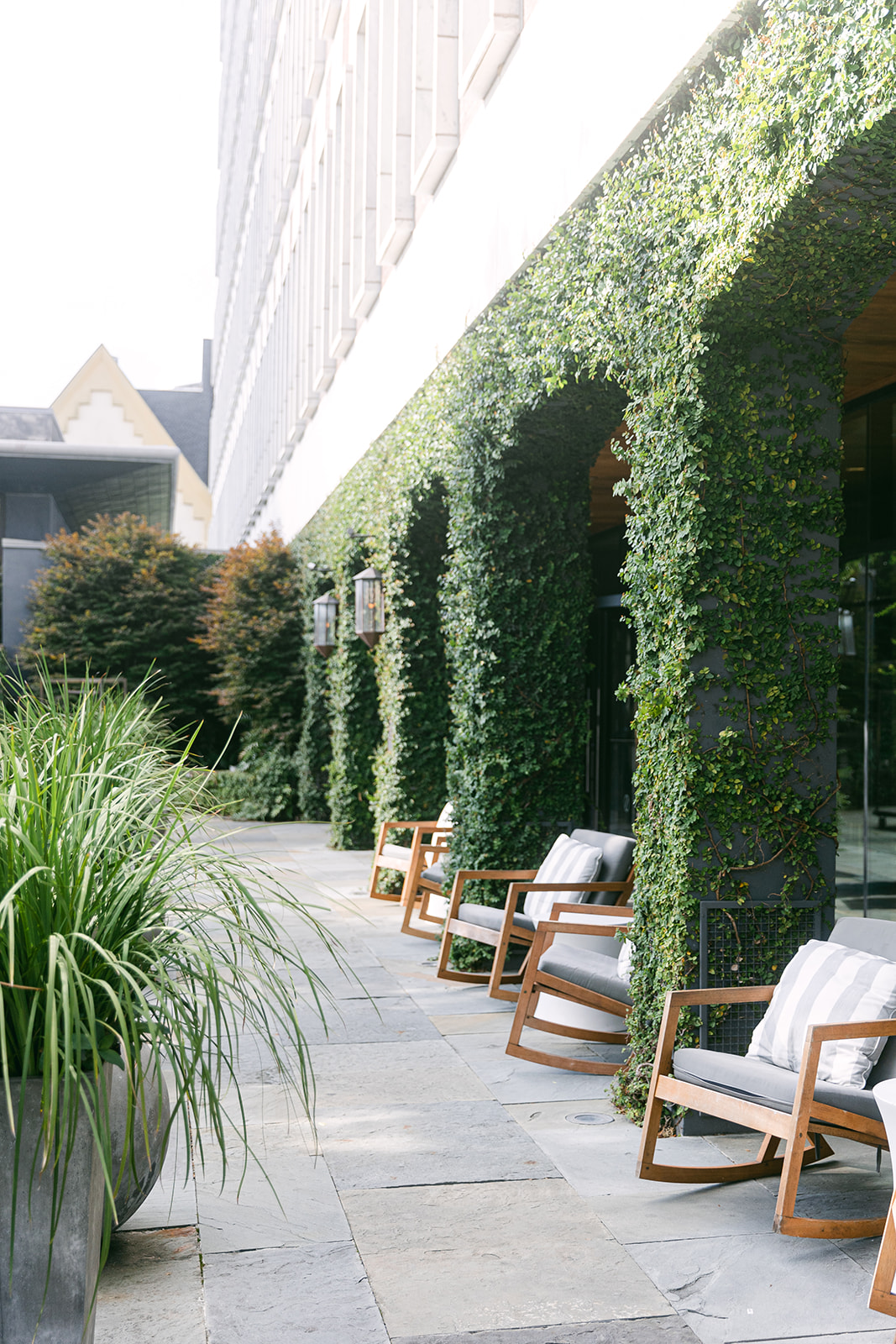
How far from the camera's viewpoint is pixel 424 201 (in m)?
9.02

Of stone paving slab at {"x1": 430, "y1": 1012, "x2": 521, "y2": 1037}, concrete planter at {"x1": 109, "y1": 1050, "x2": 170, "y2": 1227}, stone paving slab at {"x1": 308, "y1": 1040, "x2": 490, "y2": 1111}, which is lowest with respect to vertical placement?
stone paving slab at {"x1": 308, "y1": 1040, "x2": 490, "y2": 1111}

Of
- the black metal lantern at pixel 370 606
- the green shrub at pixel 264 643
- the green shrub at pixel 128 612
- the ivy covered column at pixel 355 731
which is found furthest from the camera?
the green shrub at pixel 128 612

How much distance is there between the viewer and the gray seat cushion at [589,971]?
15.9ft

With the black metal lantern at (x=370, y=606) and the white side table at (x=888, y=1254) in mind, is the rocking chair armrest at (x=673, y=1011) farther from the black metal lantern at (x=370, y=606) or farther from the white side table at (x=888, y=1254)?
the black metal lantern at (x=370, y=606)

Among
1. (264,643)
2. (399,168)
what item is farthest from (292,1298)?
(264,643)

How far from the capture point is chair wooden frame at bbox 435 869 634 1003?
569 centimetres

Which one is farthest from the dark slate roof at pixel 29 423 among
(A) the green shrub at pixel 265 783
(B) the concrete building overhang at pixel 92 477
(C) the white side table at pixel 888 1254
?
(C) the white side table at pixel 888 1254

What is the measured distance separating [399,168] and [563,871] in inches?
237

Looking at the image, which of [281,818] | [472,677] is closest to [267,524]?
[281,818]

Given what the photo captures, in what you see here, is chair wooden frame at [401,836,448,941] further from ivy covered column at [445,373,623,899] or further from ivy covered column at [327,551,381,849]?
ivy covered column at [327,551,381,849]

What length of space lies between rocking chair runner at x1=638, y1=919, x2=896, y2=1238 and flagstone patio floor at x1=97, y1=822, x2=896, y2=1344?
0.07 meters

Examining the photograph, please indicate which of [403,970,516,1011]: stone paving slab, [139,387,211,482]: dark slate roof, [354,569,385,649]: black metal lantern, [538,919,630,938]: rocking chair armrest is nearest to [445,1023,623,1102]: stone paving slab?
[403,970,516,1011]: stone paving slab

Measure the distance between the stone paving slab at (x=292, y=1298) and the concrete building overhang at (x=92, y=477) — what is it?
56.5ft

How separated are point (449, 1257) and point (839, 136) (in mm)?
2958
